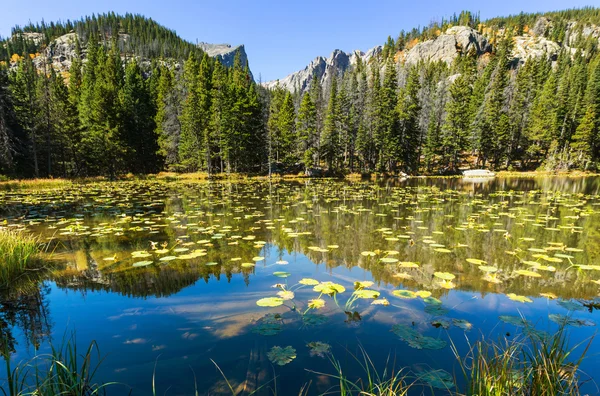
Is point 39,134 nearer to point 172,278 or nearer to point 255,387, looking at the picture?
point 172,278

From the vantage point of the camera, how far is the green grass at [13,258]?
4.64 m

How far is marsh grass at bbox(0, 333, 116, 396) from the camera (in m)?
1.95

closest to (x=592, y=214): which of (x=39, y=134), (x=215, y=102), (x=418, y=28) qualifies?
(x=215, y=102)

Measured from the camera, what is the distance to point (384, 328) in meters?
3.42

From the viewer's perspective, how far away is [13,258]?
4.86 metres

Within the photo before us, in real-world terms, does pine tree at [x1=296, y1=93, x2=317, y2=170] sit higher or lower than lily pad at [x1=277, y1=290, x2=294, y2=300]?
higher

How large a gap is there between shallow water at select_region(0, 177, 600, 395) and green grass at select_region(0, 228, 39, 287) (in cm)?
34

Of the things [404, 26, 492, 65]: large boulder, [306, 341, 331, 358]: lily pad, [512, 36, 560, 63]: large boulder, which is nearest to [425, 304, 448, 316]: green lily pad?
[306, 341, 331, 358]: lily pad

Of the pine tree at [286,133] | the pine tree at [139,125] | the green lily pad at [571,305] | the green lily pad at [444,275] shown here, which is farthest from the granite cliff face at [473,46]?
the green lily pad at [571,305]

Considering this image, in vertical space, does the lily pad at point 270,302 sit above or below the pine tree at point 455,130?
below

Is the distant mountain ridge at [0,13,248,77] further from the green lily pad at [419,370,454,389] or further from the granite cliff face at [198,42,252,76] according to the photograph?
the green lily pad at [419,370,454,389]

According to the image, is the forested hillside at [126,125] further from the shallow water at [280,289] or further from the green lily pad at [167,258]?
the green lily pad at [167,258]

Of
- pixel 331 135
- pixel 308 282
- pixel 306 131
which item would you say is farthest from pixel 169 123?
pixel 308 282

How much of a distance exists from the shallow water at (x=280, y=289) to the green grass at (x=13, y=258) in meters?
0.34
